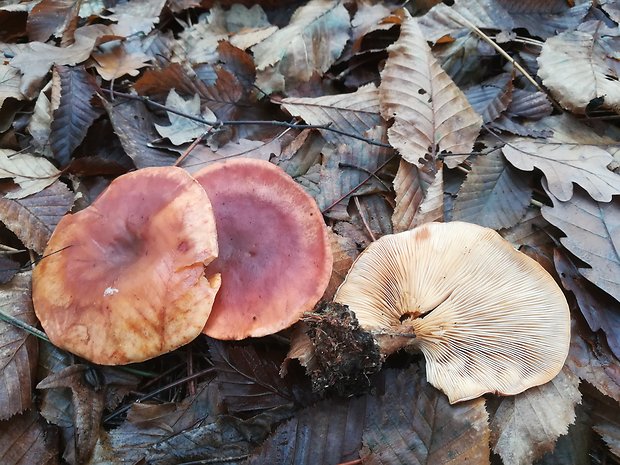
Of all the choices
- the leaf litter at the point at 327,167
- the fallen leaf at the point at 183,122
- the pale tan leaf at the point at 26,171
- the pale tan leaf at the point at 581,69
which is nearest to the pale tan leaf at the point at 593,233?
the leaf litter at the point at 327,167

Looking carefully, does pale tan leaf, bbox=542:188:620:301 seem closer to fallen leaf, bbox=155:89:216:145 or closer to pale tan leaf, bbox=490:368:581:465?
pale tan leaf, bbox=490:368:581:465

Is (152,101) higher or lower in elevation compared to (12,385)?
higher

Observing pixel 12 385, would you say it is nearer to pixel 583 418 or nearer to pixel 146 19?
pixel 146 19

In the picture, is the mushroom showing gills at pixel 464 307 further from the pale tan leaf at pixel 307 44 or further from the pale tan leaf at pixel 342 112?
the pale tan leaf at pixel 307 44

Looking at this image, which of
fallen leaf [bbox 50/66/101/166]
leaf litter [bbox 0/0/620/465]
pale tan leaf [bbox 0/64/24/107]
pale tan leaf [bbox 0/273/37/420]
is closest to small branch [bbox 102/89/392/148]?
leaf litter [bbox 0/0/620/465]

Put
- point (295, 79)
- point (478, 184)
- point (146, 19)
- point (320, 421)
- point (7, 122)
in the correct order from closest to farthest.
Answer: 1. point (320, 421)
2. point (478, 184)
3. point (7, 122)
4. point (295, 79)
5. point (146, 19)

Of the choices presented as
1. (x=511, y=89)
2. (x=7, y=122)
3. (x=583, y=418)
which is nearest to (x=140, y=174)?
(x=7, y=122)
